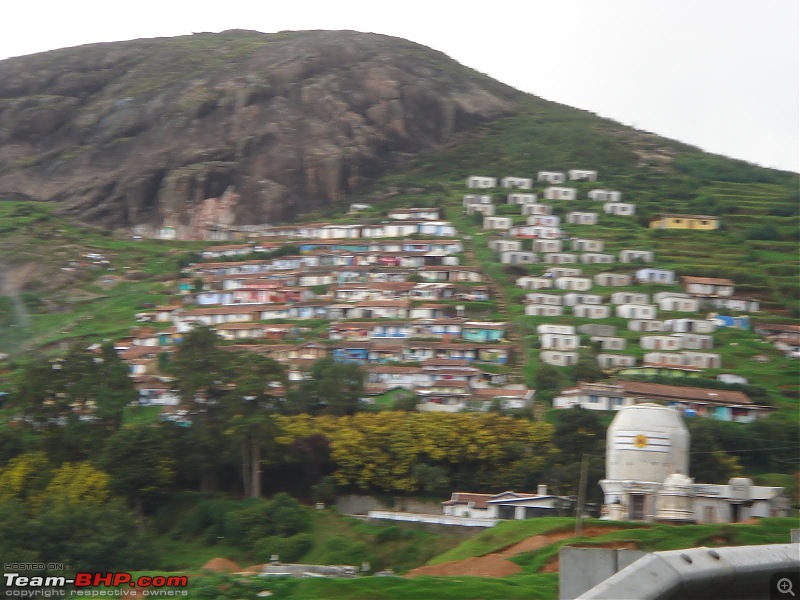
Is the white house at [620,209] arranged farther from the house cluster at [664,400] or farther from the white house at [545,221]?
the house cluster at [664,400]

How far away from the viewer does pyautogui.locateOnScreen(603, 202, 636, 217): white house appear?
77.2 meters

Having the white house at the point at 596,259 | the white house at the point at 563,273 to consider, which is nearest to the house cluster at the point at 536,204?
the white house at the point at 596,259

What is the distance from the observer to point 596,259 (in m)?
67.1

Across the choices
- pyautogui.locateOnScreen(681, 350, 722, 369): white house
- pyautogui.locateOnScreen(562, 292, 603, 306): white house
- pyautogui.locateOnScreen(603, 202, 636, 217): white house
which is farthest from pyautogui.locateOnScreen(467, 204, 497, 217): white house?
pyautogui.locateOnScreen(681, 350, 722, 369): white house

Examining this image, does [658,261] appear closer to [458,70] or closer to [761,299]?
[761,299]

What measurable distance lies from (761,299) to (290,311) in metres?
27.4

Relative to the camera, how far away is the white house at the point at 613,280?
63219 millimetres

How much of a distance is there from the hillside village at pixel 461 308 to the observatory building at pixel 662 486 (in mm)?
13136

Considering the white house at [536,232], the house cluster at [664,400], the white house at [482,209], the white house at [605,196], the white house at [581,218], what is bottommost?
the house cluster at [664,400]

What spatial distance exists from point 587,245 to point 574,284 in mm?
7104

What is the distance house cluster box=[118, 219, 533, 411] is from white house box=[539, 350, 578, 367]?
1943mm

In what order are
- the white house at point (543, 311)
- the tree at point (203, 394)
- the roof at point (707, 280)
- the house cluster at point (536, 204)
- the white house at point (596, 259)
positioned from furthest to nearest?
the house cluster at point (536, 204), the white house at point (596, 259), the roof at point (707, 280), the white house at point (543, 311), the tree at point (203, 394)

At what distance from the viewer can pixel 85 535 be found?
2798 centimetres

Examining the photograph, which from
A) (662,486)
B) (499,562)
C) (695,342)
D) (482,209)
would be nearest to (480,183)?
(482,209)
